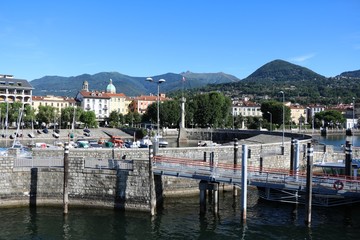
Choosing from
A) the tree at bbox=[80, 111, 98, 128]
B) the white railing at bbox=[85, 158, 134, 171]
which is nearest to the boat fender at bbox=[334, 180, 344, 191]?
the white railing at bbox=[85, 158, 134, 171]

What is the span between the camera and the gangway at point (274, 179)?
26.0 metres

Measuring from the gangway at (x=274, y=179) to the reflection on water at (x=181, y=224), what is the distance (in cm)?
140

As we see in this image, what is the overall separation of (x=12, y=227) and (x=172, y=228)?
9.71 meters

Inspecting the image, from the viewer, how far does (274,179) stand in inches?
1083

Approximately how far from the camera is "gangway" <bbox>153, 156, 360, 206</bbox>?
85.3 ft

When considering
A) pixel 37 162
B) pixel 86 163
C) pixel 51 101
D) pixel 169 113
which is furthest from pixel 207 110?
pixel 37 162

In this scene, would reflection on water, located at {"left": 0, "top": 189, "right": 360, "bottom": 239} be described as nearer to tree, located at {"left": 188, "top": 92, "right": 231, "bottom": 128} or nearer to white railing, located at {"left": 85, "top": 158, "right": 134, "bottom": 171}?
white railing, located at {"left": 85, "top": 158, "right": 134, "bottom": 171}

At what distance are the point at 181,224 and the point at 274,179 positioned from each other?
6.65 metres

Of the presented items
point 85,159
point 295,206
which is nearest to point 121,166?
point 85,159

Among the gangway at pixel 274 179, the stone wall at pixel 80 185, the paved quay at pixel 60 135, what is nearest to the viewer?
the gangway at pixel 274 179

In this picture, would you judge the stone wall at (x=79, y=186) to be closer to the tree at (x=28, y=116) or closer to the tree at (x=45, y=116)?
the tree at (x=28, y=116)

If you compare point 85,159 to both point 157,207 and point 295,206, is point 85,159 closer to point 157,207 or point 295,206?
point 157,207

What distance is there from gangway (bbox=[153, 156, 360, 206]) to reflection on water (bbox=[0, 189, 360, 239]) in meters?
1.40

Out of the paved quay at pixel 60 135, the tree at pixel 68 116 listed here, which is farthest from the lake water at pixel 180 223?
the tree at pixel 68 116
